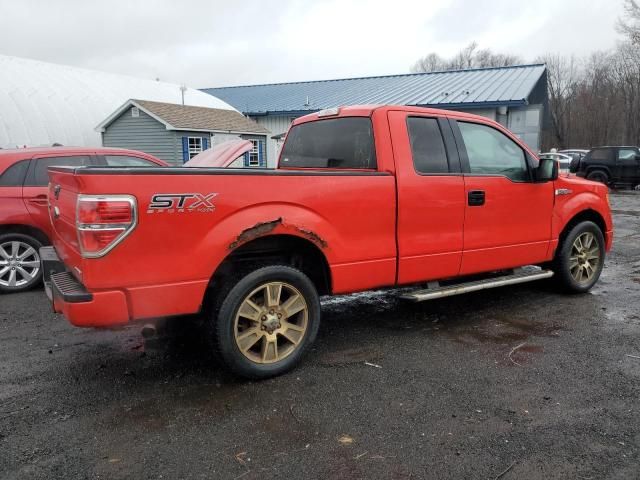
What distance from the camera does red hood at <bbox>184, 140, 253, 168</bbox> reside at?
5453mm

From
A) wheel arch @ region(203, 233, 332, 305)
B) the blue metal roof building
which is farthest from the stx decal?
the blue metal roof building

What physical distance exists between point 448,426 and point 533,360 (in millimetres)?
1320

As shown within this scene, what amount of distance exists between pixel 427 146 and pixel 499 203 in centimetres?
94

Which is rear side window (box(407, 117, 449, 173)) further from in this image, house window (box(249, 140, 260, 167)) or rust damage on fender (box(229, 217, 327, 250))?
house window (box(249, 140, 260, 167))

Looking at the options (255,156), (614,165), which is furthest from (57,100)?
(614,165)

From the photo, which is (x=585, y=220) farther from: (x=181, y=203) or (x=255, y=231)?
(x=181, y=203)

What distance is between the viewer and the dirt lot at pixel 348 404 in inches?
102

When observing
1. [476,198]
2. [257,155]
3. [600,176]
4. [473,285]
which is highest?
[257,155]

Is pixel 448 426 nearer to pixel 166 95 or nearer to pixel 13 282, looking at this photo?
pixel 13 282

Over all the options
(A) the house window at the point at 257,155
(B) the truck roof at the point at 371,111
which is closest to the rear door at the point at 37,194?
(B) the truck roof at the point at 371,111

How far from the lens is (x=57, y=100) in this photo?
21859mm

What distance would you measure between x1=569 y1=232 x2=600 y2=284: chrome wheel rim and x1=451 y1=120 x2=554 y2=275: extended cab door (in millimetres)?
655

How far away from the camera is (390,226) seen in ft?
12.9

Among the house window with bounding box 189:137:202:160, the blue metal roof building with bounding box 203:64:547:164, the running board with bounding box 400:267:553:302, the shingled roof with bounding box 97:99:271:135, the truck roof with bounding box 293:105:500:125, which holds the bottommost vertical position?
the running board with bounding box 400:267:553:302
